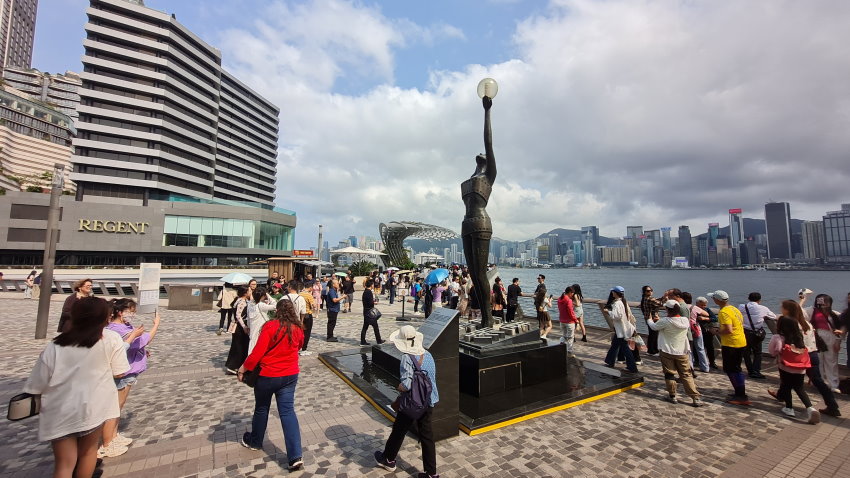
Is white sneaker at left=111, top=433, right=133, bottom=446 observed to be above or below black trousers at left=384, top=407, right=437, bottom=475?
below

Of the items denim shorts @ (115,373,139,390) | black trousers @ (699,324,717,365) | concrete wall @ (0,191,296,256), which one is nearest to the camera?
denim shorts @ (115,373,139,390)

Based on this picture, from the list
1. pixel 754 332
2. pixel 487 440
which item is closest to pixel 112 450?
pixel 487 440

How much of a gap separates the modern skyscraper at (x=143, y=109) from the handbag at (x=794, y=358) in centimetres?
5513

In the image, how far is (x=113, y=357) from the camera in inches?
117

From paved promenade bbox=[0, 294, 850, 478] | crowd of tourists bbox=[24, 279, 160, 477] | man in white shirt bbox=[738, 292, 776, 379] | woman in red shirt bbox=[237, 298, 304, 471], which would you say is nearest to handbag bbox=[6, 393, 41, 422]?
crowd of tourists bbox=[24, 279, 160, 477]

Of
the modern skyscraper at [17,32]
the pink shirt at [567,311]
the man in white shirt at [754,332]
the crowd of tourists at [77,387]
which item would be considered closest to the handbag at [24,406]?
the crowd of tourists at [77,387]

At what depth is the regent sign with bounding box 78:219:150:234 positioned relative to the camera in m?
39.5

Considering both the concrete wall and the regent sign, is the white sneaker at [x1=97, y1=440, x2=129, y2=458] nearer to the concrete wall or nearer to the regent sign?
the concrete wall

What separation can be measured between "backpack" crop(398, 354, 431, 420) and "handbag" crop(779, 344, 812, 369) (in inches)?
207

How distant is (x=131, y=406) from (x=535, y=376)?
656cm

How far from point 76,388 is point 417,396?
8.86 feet

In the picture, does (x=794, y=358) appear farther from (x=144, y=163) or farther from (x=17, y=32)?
(x=17, y=32)

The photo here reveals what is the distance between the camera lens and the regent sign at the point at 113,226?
39531 mm

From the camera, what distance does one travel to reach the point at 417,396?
3373mm
